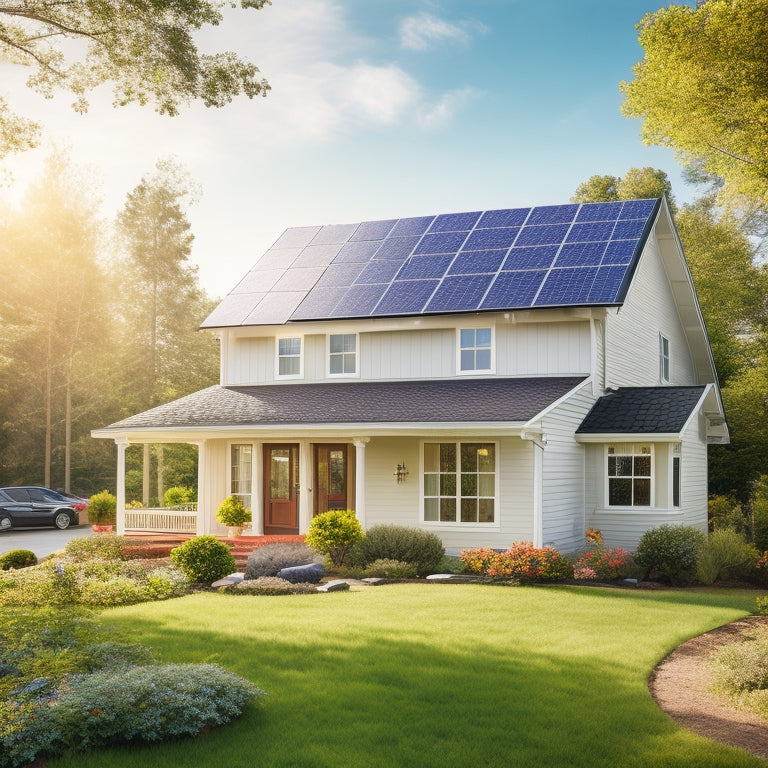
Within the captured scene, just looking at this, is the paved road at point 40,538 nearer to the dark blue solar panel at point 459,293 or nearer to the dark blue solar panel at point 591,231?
the dark blue solar panel at point 459,293

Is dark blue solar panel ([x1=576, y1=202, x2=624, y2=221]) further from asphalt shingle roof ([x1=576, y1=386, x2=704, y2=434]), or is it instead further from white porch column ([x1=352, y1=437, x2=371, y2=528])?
white porch column ([x1=352, y1=437, x2=371, y2=528])

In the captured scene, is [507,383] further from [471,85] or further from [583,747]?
[583,747]

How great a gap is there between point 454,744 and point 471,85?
16.6 m

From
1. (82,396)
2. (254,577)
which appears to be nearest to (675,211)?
(82,396)

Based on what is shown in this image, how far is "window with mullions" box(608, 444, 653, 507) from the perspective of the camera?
19094 mm

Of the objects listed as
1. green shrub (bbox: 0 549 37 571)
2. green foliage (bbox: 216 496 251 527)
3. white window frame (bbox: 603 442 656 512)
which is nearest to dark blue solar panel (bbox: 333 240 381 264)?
green foliage (bbox: 216 496 251 527)

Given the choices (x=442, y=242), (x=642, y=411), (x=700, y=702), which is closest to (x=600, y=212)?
(x=442, y=242)

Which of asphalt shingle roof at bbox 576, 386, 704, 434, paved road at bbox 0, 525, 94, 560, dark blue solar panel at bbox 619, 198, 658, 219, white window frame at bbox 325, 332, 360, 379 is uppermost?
dark blue solar panel at bbox 619, 198, 658, 219

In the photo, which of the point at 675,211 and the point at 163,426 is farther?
the point at 675,211

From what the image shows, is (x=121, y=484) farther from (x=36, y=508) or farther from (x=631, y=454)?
(x=631, y=454)

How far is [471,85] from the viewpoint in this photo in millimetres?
20062

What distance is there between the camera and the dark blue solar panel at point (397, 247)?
23703 mm

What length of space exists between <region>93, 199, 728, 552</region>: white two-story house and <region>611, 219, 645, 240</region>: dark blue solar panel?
55 mm

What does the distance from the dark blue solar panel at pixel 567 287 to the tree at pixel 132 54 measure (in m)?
8.56
